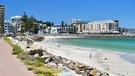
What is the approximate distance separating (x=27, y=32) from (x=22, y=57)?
122657 millimetres

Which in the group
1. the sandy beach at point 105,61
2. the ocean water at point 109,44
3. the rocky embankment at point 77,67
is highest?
the rocky embankment at point 77,67

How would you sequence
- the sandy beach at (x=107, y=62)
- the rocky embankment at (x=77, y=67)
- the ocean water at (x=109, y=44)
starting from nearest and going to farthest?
1. the rocky embankment at (x=77, y=67)
2. the sandy beach at (x=107, y=62)
3. the ocean water at (x=109, y=44)

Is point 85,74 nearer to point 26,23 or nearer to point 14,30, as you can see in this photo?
point 26,23

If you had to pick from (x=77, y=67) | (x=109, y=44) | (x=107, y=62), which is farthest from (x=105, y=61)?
(x=109, y=44)

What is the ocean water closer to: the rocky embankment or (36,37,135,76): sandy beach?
(36,37,135,76): sandy beach

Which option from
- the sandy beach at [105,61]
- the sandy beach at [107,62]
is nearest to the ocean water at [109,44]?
the sandy beach at [105,61]

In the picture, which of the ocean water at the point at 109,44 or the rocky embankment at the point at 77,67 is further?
the ocean water at the point at 109,44

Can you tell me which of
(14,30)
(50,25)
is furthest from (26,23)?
(50,25)

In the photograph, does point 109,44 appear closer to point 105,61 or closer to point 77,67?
point 105,61

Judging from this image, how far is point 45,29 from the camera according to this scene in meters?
178

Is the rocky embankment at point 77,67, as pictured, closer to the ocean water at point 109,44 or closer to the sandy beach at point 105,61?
the sandy beach at point 105,61

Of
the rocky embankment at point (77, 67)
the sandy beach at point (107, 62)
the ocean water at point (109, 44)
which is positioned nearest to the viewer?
the rocky embankment at point (77, 67)

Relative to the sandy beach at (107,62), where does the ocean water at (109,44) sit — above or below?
below

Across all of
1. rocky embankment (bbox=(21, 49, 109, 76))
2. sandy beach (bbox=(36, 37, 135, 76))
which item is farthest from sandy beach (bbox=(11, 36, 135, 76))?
rocky embankment (bbox=(21, 49, 109, 76))
